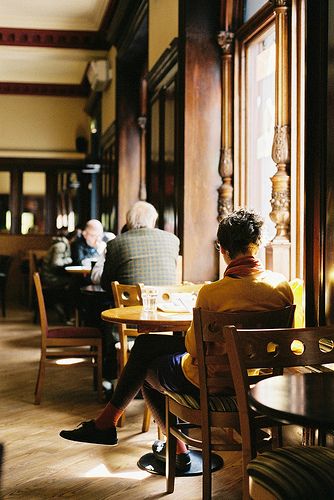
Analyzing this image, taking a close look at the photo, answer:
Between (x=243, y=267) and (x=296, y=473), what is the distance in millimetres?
1145

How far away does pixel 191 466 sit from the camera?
3535mm

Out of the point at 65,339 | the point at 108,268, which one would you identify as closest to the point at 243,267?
the point at 108,268

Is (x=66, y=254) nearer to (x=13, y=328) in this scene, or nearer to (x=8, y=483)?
(x=13, y=328)

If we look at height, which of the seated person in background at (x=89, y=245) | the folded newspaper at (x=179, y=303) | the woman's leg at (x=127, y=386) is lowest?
the woman's leg at (x=127, y=386)

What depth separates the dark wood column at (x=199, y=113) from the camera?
546 cm

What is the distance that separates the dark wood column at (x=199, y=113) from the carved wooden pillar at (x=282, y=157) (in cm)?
148

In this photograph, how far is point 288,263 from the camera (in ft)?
13.0

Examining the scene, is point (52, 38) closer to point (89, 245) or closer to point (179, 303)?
point (89, 245)

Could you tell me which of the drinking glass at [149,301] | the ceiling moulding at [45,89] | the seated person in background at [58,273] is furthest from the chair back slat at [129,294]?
the ceiling moulding at [45,89]

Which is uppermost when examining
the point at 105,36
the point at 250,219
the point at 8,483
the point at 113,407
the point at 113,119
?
the point at 105,36

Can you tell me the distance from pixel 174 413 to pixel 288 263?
129 centimetres

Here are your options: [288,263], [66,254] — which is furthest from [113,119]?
[288,263]

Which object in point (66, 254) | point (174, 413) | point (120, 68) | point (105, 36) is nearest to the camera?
point (174, 413)

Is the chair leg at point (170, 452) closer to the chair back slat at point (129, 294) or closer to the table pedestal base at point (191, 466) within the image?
the table pedestal base at point (191, 466)
